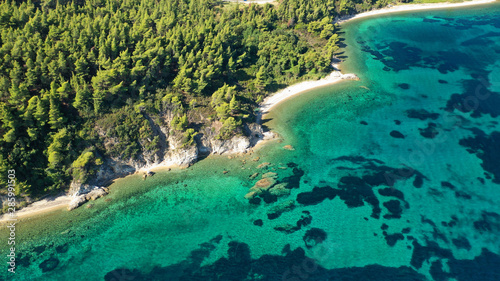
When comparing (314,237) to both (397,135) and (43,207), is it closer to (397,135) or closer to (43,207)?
(397,135)

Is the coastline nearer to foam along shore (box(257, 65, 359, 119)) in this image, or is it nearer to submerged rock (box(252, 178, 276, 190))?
foam along shore (box(257, 65, 359, 119))

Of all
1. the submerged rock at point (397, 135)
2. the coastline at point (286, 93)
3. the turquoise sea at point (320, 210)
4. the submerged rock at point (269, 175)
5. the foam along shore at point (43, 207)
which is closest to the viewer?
the turquoise sea at point (320, 210)

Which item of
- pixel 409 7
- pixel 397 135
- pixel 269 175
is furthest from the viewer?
pixel 409 7

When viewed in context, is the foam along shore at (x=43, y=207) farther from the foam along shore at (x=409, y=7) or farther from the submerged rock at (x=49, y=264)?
the foam along shore at (x=409, y=7)

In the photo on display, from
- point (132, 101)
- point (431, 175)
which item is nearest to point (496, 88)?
point (431, 175)

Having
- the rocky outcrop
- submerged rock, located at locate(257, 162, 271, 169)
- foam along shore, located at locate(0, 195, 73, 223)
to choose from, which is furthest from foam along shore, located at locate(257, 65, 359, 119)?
foam along shore, located at locate(0, 195, 73, 223)

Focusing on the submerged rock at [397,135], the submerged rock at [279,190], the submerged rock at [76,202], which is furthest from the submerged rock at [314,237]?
the submerged rock at [76,202]

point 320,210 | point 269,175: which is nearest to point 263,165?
point 269,175
